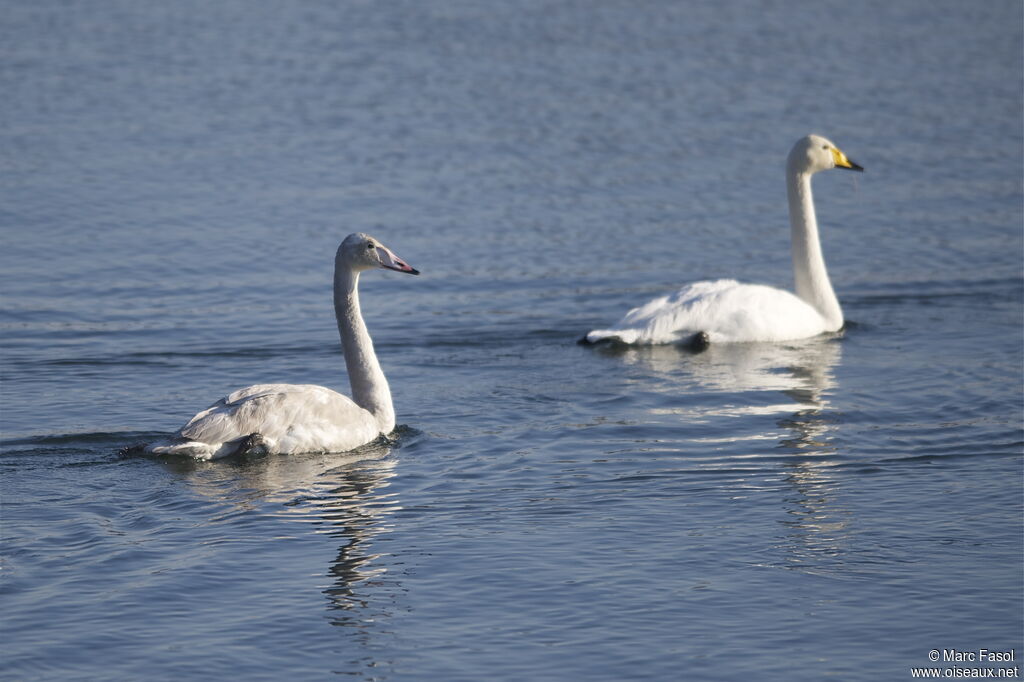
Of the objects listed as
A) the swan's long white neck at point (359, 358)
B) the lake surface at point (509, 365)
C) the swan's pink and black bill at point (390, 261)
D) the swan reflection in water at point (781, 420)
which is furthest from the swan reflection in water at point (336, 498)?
the swan reflection in water at point (781, 420)

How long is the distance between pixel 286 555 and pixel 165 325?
A: 6.90 m

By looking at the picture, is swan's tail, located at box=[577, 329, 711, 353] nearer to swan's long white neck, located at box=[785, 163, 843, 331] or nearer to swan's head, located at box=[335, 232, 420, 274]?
swan's long white neck, located at box=[785, 163, 843, 331]

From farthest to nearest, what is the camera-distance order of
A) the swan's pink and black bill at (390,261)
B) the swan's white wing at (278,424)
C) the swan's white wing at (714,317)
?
the swan's white wing at (714,317)
the swan's pink and black bill at (390,261)
the swan's white wing at (278,424)

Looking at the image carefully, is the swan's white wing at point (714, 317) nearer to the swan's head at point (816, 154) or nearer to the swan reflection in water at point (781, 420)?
the swan reflection in water at point (781, 420)

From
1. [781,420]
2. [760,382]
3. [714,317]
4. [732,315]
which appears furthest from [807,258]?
[781,420]

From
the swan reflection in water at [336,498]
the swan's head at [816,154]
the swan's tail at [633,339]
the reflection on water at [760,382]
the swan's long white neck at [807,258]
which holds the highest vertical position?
the swan's head at [816,154]

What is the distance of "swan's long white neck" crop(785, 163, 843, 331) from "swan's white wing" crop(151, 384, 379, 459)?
6059 mm

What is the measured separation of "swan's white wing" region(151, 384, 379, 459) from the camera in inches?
441

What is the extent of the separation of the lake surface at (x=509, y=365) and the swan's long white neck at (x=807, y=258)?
0.46 metres

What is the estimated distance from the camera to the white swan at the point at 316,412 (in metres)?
11.2

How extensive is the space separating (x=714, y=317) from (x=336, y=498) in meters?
5.70

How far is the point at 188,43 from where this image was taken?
33.1m

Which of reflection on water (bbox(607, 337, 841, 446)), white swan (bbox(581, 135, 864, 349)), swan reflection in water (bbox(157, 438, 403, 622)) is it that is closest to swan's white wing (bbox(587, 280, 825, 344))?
white swan (bbox(581, 135, 864, 349))

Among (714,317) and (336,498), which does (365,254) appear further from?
(714,317)
